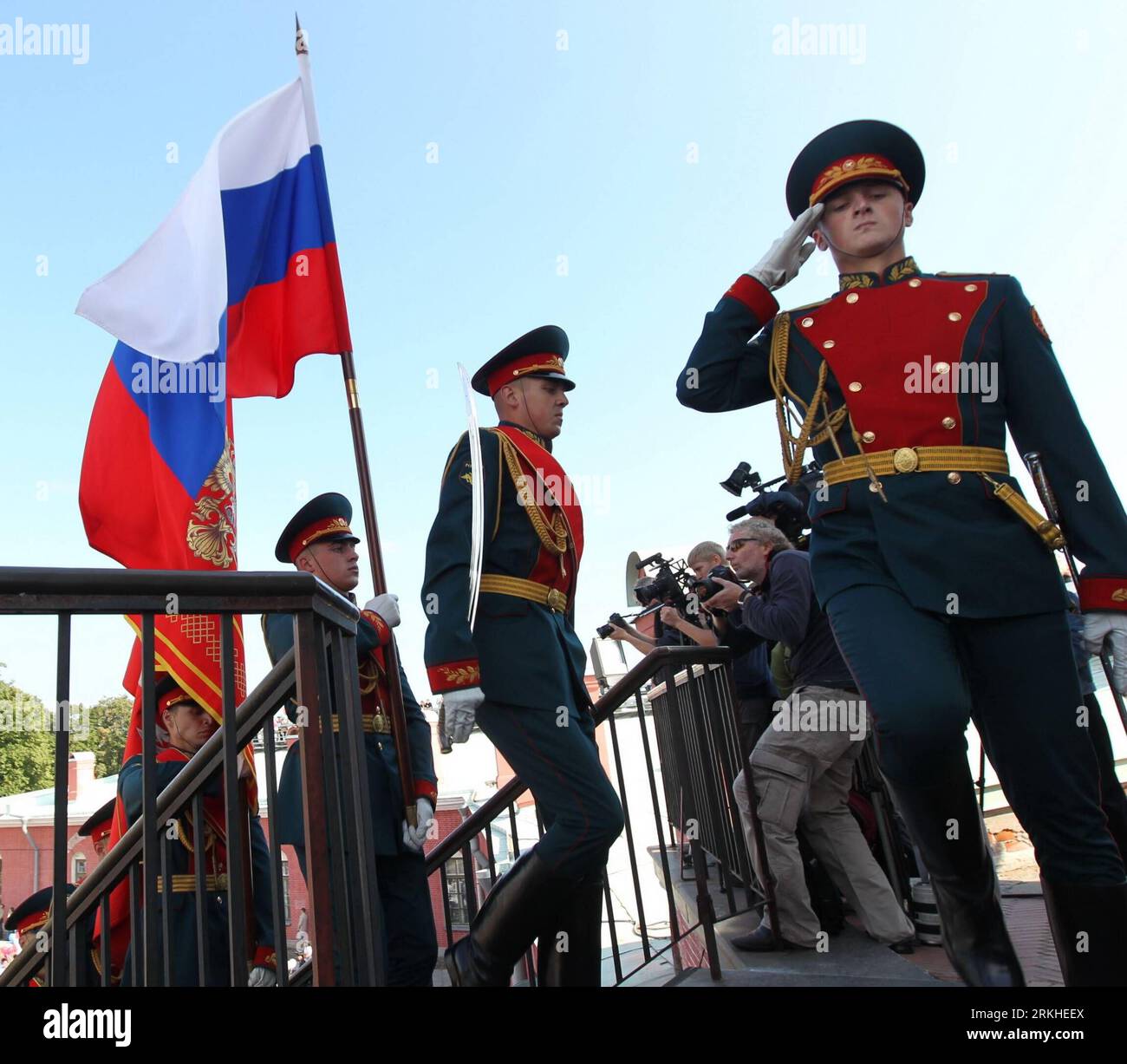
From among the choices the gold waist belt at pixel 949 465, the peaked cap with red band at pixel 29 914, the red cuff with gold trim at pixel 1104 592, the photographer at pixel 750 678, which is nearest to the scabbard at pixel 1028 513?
the gold waist belt at pixel 949 465

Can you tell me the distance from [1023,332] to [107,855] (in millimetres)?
2947

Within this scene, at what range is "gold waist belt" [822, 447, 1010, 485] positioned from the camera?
224cm

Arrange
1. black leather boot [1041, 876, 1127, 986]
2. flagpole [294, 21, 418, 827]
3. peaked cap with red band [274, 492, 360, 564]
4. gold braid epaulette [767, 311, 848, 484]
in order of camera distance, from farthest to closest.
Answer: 1. peaked cap with red band [274, 492, 360, 564]
2. flagpole [294, 21, 418, 827]
3. gold braid epaulette [767, 311, 848, 484]
4. black leather boot [1041, 876, 1127, 986]

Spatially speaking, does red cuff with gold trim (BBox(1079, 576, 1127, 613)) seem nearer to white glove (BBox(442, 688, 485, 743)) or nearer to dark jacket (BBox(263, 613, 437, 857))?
white glove (BBox(442, 688, 485, 743))

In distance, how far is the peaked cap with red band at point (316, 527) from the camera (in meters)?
4.24

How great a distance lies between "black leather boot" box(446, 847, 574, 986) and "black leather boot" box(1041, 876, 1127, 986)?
4.17 ft

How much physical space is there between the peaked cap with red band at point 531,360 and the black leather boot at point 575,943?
5.41ft

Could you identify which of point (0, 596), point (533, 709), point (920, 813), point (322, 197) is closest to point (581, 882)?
point (533, 709)

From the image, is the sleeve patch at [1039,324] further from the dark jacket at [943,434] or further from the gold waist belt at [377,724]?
the gold waist belt at [377,724]

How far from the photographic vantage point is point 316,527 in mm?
4242

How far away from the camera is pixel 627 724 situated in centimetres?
2114

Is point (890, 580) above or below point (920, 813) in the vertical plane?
above

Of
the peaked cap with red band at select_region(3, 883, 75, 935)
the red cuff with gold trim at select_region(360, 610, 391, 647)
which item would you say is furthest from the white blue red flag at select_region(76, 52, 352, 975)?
the peaked cap with red band at select_region(3, 883, 75, 935)
